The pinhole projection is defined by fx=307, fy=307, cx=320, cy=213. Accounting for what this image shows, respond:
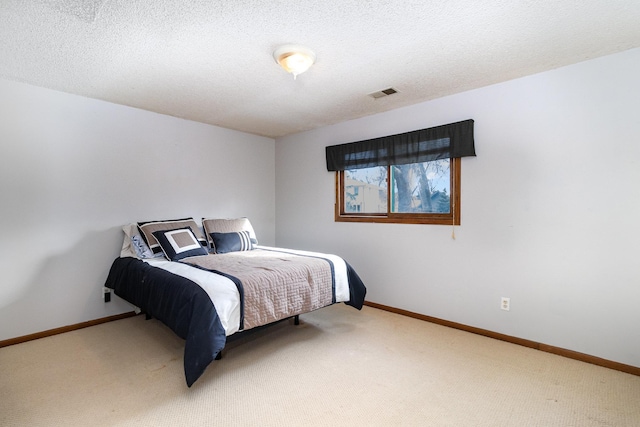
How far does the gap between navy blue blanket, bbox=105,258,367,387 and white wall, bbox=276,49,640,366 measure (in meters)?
0.93

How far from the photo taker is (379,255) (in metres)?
3.54

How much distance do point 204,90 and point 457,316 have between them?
3204 millimetres

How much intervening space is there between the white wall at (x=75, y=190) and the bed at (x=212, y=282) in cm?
28

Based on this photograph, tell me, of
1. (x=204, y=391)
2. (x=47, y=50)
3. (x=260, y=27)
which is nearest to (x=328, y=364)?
(x=204, y=391)

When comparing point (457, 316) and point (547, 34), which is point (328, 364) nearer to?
point (457, 316)

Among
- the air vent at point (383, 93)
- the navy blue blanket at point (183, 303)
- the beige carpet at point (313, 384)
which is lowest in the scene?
the beige carpet at point (313, 384)

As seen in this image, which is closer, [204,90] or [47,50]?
[47,50]

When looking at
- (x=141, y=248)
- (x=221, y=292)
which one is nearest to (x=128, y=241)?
(x=141, y=248)

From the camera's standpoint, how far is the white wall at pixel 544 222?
85.5 inches

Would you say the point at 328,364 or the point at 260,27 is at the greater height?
the point at 260,27

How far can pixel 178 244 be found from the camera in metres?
3.02

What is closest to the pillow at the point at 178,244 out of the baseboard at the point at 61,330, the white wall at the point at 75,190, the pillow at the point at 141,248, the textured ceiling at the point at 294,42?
the pillow at the point at 141,248

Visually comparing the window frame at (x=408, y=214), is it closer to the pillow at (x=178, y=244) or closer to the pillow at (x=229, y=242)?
the pillow at (x=229, y=242)

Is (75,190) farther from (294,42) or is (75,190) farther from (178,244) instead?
(294,42)
